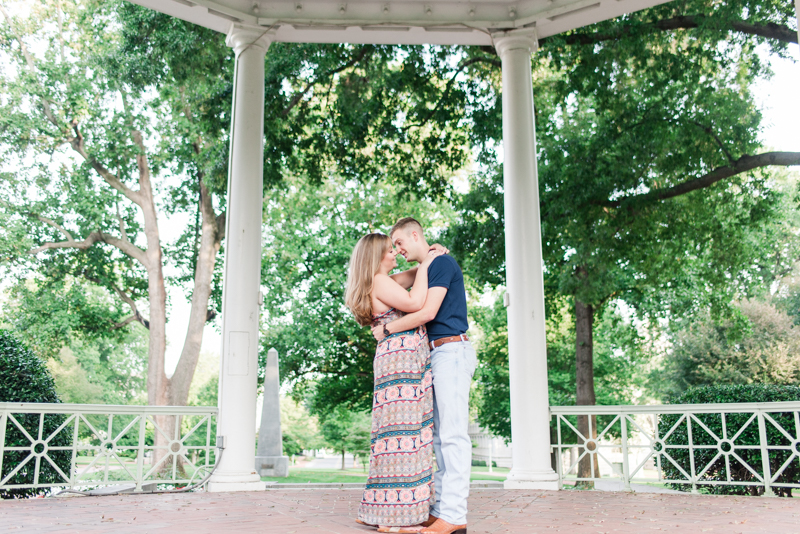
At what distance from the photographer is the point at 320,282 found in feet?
63.0

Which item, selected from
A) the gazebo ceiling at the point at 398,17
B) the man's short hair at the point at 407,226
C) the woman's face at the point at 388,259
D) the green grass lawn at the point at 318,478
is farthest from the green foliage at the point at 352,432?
the man's short hair at the point at 407,226

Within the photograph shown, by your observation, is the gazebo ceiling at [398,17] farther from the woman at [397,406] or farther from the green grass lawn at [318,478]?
the green grass lawn at [318,478]

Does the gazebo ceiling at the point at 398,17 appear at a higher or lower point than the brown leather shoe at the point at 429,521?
higher

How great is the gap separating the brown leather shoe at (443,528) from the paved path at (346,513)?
347mm

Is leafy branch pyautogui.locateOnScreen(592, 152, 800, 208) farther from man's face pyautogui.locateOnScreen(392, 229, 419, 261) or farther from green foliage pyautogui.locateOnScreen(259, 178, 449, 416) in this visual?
green foliage pyautogui.locateOnScreen(259, 178, 449, 416)

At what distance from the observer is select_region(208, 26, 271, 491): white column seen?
231 inches

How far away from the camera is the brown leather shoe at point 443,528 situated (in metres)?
3.35

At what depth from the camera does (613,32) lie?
1048 cm

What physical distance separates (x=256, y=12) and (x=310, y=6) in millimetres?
576

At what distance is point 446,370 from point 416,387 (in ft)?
0.66

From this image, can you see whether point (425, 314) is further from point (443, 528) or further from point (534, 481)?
point (534, 481)

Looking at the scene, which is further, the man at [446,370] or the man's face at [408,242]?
the man's face at [408,242]

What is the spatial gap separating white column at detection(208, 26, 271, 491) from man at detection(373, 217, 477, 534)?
2.66m

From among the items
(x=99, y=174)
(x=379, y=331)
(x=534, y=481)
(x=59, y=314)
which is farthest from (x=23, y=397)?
(x=99, y=174)
